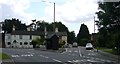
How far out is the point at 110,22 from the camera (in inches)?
1724

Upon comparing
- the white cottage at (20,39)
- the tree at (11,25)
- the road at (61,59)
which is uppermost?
the tree at (11,25)

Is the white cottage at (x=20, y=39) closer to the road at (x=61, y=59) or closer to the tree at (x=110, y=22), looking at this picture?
the tree at (x=110, y=22)

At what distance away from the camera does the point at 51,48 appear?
6394 cm

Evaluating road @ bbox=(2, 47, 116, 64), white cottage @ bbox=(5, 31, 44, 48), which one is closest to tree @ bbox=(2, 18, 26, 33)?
white cottage @ bbox=(5, 31, 44, 48)

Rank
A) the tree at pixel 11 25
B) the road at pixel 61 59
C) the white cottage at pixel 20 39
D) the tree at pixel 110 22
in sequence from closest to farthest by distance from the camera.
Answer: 1. the road at pixel 61 59
2. the tree at pixel 110 22
3. the white cottage at pixel 20 39
4. the tree at pixel 11 25

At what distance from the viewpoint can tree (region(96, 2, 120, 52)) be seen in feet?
141

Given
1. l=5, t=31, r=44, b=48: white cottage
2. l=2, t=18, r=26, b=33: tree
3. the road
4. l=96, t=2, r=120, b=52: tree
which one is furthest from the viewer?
l=2, t=18, r=26, b=33: tree

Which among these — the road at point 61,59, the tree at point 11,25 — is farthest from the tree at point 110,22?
the tree at point 11,25

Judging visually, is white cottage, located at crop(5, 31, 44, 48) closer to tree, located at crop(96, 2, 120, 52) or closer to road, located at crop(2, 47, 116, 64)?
tree, located at crop(96, 2, 120, 52)

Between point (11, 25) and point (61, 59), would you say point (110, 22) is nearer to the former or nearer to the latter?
point (61, 59)

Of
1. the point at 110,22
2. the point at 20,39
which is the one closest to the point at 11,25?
the point at 20,39

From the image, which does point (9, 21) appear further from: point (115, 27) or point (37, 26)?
point (115, 27)

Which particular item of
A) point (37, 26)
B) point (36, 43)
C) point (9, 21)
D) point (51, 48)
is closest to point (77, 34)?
point (37, 26)

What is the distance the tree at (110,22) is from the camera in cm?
4308
